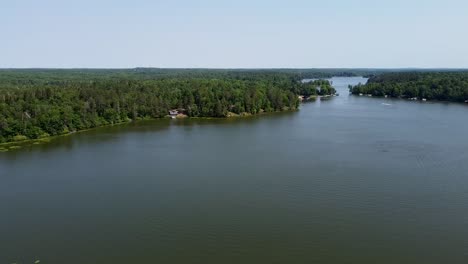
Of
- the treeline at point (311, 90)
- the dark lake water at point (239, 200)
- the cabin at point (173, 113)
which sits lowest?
the dark lake water at point (239, 200)

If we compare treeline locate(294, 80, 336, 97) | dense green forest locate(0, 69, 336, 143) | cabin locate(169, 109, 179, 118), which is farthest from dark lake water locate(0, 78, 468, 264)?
treeline locate(294, 80, 336, 97)

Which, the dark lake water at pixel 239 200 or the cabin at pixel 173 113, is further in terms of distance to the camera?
the cabin at pixel 173 113

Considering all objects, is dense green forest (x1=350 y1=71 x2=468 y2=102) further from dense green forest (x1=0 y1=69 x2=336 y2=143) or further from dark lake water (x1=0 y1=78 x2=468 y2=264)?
dark lake water (x1=0 y1=78 x2=468 y2=264)

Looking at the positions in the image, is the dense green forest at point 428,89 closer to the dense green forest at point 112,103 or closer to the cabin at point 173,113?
the dense green forest at point 112,103

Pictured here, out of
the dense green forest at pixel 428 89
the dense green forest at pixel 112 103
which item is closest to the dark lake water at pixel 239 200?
the dense green forest at pixel 112 103

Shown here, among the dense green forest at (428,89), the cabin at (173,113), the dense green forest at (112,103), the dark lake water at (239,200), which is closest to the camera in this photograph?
the dark lake water at (239,200)

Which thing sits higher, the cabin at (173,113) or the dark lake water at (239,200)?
the cabin at (173,113)

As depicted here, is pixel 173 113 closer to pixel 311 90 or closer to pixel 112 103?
pixel 112 103

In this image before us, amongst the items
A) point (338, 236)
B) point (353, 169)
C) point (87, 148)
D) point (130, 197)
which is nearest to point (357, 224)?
point (338, 236)
